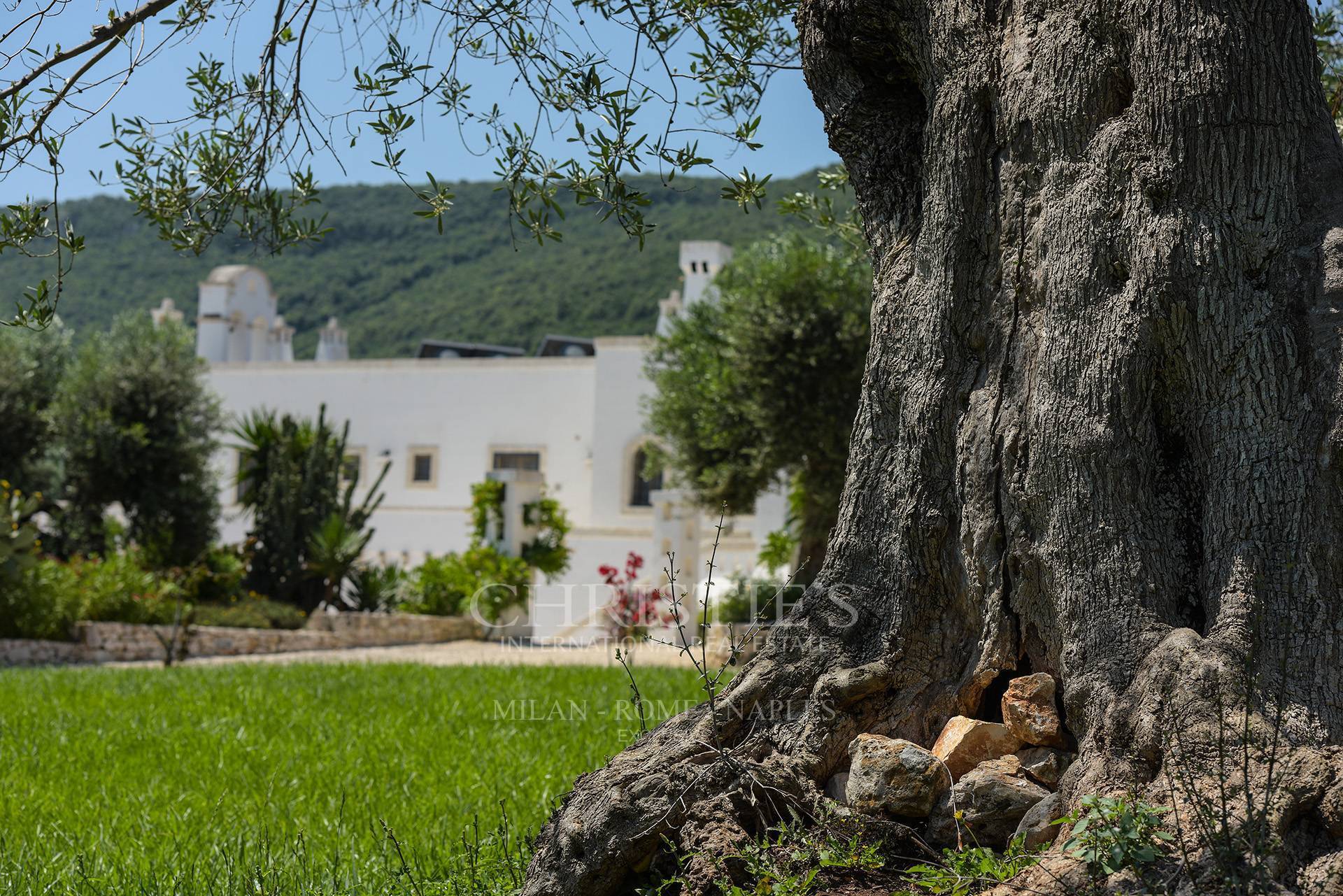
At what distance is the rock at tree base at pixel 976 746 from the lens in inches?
104

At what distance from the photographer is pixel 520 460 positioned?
27125 mm

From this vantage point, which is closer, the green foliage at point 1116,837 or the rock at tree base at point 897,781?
the green foliage at point 1116,837

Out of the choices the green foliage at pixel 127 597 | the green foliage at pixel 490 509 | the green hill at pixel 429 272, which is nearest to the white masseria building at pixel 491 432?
the green foliage at pixel 490 509

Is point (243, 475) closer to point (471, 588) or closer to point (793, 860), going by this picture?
point (471, 588)

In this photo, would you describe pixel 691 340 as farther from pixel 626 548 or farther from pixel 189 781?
pixel 189 781

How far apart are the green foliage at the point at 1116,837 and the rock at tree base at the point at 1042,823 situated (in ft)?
0.68

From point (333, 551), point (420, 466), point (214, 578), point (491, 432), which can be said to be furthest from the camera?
point (420, 466)

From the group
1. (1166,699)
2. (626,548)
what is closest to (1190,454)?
(1166,699)

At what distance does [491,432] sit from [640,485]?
4.20 meters

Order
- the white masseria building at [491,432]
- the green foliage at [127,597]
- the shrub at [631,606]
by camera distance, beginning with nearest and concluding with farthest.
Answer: the shrub at [631,606] < the green foliage at [127,597] < the white masseria building at [491,432]

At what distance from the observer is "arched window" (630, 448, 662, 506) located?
83.7 ft

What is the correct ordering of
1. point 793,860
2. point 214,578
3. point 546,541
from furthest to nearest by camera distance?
point 546,541
point 214,578
point 793,860

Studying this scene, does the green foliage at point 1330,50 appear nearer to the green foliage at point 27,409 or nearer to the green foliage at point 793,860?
the green foliage at point 793,860

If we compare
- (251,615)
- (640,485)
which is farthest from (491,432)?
(251,615)
